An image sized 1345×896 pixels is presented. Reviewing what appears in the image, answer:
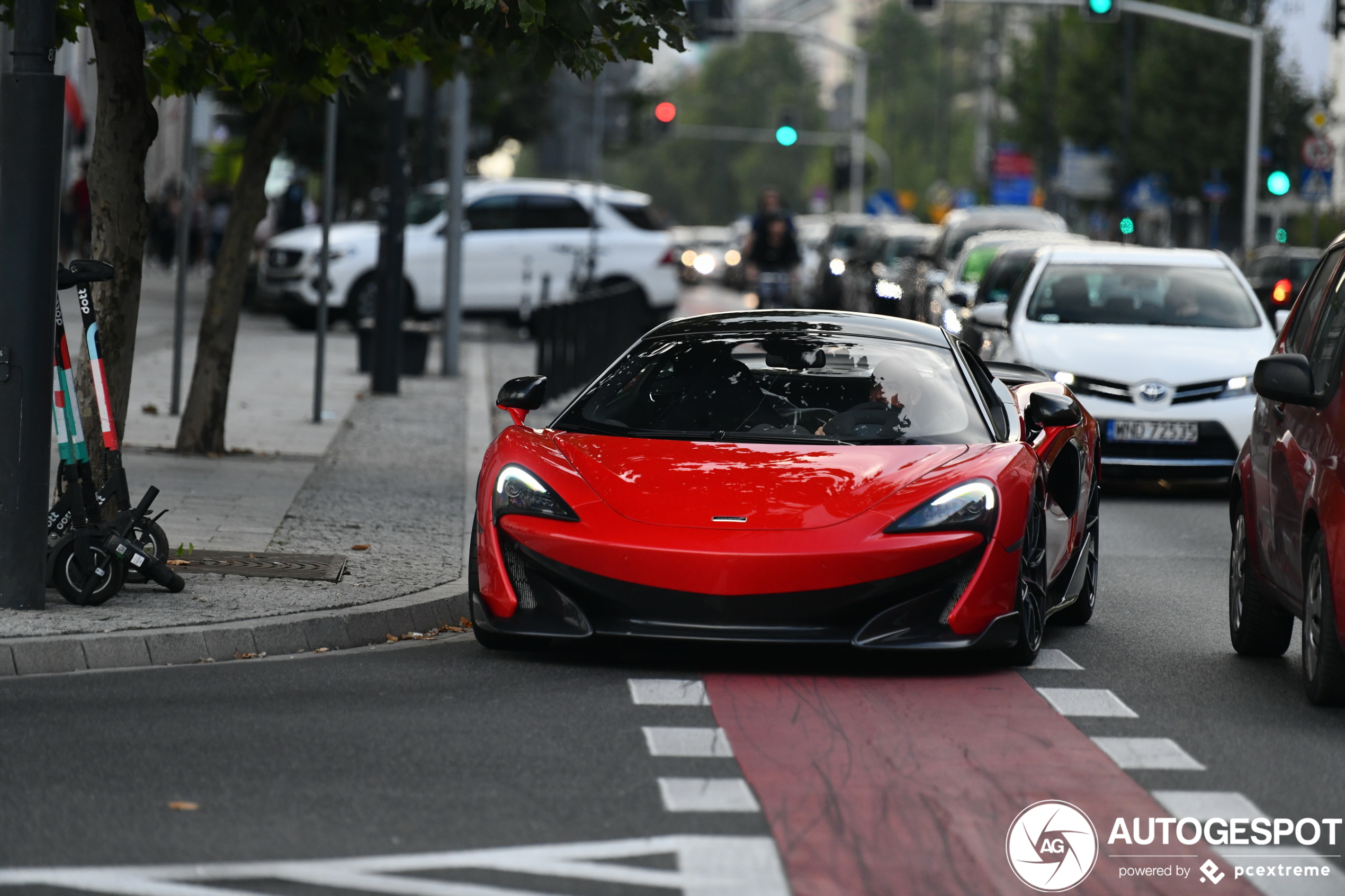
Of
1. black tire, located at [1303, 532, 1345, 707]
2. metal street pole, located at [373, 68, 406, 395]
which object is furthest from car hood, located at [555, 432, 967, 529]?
metal street pole, located at [373, 68, 406, 395]

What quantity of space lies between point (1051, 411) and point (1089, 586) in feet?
3.34

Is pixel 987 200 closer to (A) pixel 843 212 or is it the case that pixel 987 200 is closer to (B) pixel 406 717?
(A) pixel 843 212

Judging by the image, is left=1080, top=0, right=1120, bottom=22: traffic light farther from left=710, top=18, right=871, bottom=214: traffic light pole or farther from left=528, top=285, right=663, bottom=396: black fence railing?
left=528, top=285, right=663, bottom=396: black fence railing

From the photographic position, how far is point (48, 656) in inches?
299

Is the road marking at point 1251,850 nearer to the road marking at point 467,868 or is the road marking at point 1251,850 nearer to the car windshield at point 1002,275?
the road marking at point 467,868

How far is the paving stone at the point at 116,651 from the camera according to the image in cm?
768

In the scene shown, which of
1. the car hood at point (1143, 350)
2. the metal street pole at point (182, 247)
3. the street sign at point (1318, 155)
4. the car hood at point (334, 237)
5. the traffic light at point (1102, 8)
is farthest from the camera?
the street sign at point (1318, 155)

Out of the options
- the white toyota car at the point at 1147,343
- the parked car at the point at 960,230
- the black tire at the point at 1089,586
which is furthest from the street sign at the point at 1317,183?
the black tire at the point at 1089,586

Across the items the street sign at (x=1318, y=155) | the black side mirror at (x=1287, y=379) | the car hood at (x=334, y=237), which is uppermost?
the street sign at (x=1318, y=155)

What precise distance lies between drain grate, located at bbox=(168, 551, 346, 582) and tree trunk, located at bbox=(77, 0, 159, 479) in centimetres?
76

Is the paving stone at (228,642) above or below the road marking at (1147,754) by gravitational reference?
below

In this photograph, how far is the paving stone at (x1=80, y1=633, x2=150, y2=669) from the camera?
7.68 m

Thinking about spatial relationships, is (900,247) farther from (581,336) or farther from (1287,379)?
(1287,379)

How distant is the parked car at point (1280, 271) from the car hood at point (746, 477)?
21835mm
